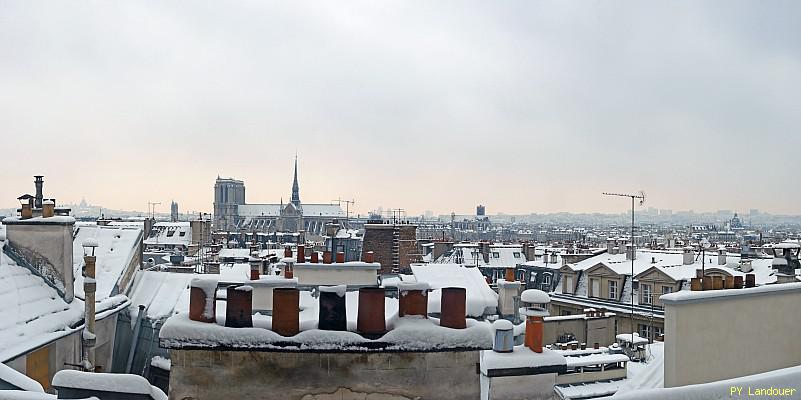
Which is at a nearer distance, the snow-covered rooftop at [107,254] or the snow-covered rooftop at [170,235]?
the snow-covered rooftop at [107,254]

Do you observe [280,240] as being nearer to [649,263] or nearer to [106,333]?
[649,263]

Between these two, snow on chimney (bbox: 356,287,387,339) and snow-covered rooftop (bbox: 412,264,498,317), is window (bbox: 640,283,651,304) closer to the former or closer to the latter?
snow-covered rooftop (bbox: 412,264,498,317)

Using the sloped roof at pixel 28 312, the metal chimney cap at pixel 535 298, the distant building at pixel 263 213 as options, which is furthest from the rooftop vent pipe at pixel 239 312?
the distant building at pixel 263 213

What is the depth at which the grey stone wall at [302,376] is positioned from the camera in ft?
14.7

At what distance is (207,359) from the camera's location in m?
4.54

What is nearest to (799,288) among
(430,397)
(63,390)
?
(430,397)

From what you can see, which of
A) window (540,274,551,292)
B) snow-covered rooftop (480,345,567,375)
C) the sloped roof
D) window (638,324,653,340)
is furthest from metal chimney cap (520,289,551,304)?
window (540,274,551,292)

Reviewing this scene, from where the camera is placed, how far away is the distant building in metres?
175

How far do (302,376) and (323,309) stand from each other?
1.58ft

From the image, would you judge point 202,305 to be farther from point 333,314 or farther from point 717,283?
point 717,283

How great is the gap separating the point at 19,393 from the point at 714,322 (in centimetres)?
698

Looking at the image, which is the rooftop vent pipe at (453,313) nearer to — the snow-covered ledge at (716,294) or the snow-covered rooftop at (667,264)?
the snow-covered ledge at (716,294)

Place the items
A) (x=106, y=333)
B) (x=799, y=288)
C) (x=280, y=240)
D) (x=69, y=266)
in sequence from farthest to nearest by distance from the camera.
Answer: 1. (x=280, y=240)
2. (x=106, y=333)
3. (x=69, y=266)
4. (x=799, y=288)

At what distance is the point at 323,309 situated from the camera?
470 centimetres
